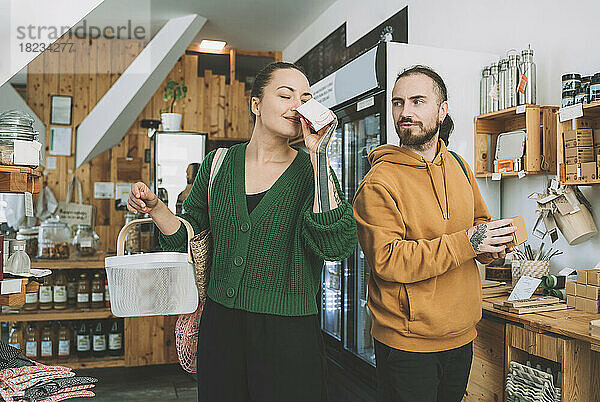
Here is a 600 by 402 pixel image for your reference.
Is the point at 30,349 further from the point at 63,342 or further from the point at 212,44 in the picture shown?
the point at 212,44

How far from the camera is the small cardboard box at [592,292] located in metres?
2.21

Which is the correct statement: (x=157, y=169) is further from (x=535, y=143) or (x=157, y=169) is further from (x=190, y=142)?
(x=535, y=143)

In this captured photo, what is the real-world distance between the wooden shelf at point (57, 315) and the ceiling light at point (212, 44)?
3230 mm

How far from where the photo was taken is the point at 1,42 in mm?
2980

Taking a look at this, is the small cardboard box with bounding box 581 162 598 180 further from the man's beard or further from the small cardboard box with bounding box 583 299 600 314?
the man's beard

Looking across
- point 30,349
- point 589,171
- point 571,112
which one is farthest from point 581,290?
point 30,349

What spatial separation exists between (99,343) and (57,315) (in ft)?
1.32

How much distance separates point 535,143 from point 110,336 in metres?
3.37

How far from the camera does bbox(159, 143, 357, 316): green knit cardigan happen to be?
4.96ft

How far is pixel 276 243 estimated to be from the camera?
5.18 ft

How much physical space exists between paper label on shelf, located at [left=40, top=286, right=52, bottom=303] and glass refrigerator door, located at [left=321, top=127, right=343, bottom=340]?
206 centimetres

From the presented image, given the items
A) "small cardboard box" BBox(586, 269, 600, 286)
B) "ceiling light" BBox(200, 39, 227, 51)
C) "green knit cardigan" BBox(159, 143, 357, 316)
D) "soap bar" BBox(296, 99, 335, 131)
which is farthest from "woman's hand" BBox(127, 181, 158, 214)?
"ceiling light" BBox(200, 39, 227, 51)

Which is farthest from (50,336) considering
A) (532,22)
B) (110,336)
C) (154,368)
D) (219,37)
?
(532,22)

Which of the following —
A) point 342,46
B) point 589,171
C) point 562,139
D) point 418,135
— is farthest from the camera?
point 342,46
